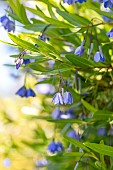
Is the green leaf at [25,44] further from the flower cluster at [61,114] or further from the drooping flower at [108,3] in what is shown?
the flower cluster at [61,114]

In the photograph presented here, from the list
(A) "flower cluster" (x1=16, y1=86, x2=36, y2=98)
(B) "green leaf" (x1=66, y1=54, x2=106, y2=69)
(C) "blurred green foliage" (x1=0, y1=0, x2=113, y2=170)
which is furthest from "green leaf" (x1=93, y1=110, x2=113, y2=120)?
(A) "flower cluster" (x1=16, y1=86, x2=36, y2=98)

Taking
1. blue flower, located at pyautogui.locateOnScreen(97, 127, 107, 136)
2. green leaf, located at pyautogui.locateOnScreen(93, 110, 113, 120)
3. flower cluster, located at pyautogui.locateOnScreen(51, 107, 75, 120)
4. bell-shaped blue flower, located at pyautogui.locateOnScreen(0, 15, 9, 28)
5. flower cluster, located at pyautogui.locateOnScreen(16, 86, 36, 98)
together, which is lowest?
blue flower, located at pyautogui.locateOnScreen(97, 127, 107, 136)

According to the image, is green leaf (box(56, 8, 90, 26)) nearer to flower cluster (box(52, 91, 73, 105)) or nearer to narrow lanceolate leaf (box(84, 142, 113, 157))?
flower cluster (box(52, 91, 73, 105))

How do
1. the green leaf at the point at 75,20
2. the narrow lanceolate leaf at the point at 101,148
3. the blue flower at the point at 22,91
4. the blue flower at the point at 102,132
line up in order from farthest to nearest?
the blue flower at the point at 102,132
the blue flower at the point at 22,91
the green leaf at the point at 75,20
the narrow lanceolate leaf at the point at 101,148

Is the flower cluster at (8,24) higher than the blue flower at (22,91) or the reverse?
higher

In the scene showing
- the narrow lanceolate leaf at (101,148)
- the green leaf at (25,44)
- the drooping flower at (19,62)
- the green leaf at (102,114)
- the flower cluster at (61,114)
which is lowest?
the narrow lanceolate leaf at (101,148)

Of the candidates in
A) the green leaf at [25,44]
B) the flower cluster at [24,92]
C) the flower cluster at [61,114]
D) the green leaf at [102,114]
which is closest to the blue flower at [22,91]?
the flower cluster at [24,92]

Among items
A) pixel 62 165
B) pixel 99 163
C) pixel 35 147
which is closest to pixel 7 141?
pixel 35 147

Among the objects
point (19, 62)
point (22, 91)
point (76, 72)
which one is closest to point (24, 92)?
point (22, 91)

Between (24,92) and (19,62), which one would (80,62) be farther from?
(24,92)

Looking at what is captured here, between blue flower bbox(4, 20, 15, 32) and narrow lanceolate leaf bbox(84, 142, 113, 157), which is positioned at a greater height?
blue flower bbox(4, 20, 15, 32)

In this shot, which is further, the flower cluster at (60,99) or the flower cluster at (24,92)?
the flower cluster at (24,92)
